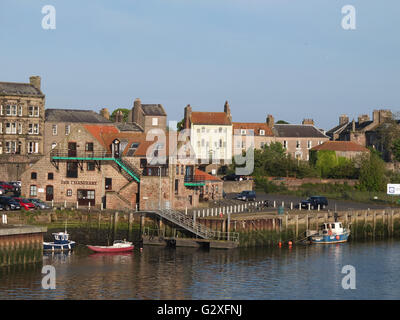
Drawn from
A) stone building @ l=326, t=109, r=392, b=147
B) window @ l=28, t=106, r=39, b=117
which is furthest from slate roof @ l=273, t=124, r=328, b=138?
window @ l=28, t=106, r=39, b=117

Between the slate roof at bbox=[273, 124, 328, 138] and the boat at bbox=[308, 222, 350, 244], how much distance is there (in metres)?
60.9

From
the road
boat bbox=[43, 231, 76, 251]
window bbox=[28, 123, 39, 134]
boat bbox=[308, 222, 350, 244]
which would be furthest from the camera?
window bbox=[28, 123, 39, 134]

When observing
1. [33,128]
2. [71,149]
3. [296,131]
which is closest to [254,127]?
[296,131]

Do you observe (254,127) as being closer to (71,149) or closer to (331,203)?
(331,203)

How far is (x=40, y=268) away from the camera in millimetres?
61719

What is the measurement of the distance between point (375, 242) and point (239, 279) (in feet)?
96.9

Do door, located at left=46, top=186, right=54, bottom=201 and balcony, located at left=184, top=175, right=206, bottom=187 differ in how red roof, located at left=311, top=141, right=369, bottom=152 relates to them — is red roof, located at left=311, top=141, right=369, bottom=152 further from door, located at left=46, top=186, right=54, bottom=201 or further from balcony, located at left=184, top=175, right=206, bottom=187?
door, located at left=46, top=186, right=54, bottom=201

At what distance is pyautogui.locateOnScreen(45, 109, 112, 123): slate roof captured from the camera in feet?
398

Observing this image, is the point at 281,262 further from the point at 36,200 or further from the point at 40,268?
the point at 36,200

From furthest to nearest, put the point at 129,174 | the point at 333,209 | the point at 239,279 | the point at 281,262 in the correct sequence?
1. the point at 333,209
2. the point at 129,174
3. the point at 281,262
4. the point at 239,279

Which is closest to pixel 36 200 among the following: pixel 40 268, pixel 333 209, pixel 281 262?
pixel 40 268

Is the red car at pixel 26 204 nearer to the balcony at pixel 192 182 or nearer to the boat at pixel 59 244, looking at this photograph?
the boat at pixel 59 244

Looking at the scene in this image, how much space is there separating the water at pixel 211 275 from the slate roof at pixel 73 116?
53.3 meters
